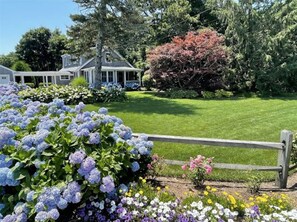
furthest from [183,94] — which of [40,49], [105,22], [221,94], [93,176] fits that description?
[40,49]

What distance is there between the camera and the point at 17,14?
12797 millimetres

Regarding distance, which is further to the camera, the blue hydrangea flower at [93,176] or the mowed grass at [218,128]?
the mowed grass at [218,128]

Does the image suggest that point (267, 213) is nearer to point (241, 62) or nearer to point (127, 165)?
point (127, 165)

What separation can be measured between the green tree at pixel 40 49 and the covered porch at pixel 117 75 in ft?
55.0

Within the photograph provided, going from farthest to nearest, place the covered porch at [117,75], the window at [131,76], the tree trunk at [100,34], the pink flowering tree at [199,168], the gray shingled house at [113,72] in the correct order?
the window at [131,76], the gray shingled house at [113,72], the covered porch at [117,75], the tree trunk at [100,34], the pink flowering tree at [199,168]

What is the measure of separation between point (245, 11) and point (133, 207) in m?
19.2

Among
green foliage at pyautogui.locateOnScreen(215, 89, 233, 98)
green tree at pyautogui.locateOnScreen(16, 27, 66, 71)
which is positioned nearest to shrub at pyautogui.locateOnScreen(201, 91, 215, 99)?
green foliage at pyautogui.locateOnScreen(215, 89, 233, 98)

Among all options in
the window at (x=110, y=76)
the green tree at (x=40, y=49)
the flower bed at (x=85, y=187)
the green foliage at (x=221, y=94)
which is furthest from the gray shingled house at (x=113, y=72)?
the flower bed at (x=85, y=187)

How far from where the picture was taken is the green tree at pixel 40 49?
44.4 m

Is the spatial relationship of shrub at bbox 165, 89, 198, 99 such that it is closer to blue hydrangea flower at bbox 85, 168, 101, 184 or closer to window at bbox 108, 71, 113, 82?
window at bbox 108, 71, 113, 82

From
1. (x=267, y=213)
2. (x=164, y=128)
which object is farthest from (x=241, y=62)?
(x=267, y=213)

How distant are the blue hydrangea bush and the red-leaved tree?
16.1 meters

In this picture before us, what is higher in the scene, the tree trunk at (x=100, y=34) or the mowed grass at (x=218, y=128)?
the tree trunk at (x=100, y=34)

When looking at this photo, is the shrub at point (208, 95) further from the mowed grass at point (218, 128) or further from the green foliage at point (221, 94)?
the mowed grass at point (218, 128)
